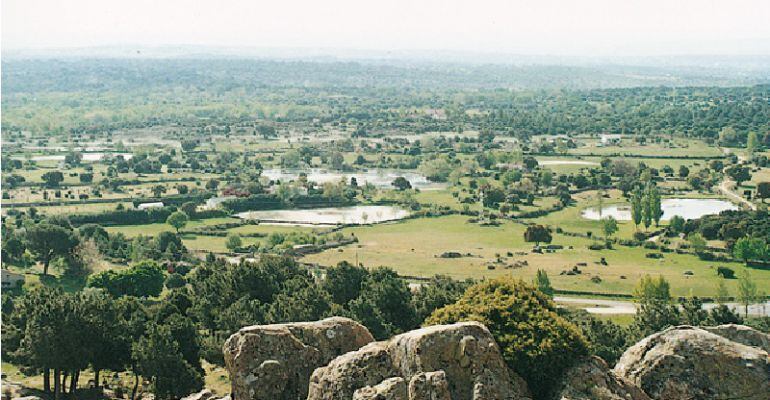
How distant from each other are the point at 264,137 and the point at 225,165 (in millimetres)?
50399

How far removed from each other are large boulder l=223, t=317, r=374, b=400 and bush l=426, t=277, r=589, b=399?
4.22m

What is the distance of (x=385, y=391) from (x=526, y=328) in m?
4.94

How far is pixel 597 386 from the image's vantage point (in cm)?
2186

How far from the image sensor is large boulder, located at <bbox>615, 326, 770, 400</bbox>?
72.2 ft

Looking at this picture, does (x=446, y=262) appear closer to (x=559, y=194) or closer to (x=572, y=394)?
(x=559, y=194)

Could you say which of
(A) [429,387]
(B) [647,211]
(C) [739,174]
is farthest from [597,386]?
(C) [739,174]

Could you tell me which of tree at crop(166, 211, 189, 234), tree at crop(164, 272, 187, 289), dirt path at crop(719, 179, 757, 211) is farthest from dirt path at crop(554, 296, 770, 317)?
tree at crop(166, 211, 189, 234)

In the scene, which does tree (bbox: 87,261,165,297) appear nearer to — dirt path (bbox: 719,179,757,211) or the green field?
the green field

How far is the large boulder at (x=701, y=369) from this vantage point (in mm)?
22016

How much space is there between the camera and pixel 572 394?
2195cm

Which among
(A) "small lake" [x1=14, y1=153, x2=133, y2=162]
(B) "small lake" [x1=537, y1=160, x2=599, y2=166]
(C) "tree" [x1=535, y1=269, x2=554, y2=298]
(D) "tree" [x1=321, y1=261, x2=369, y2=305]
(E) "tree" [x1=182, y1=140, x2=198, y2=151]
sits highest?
(D) "tree" [x1=321, y1=261, x2=369, y2=305]

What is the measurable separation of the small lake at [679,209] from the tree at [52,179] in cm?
6494

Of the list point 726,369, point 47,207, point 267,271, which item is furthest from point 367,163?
point 726,369

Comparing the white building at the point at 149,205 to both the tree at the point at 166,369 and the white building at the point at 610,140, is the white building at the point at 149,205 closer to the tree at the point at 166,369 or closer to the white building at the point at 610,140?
the tree at the point at 166,369
